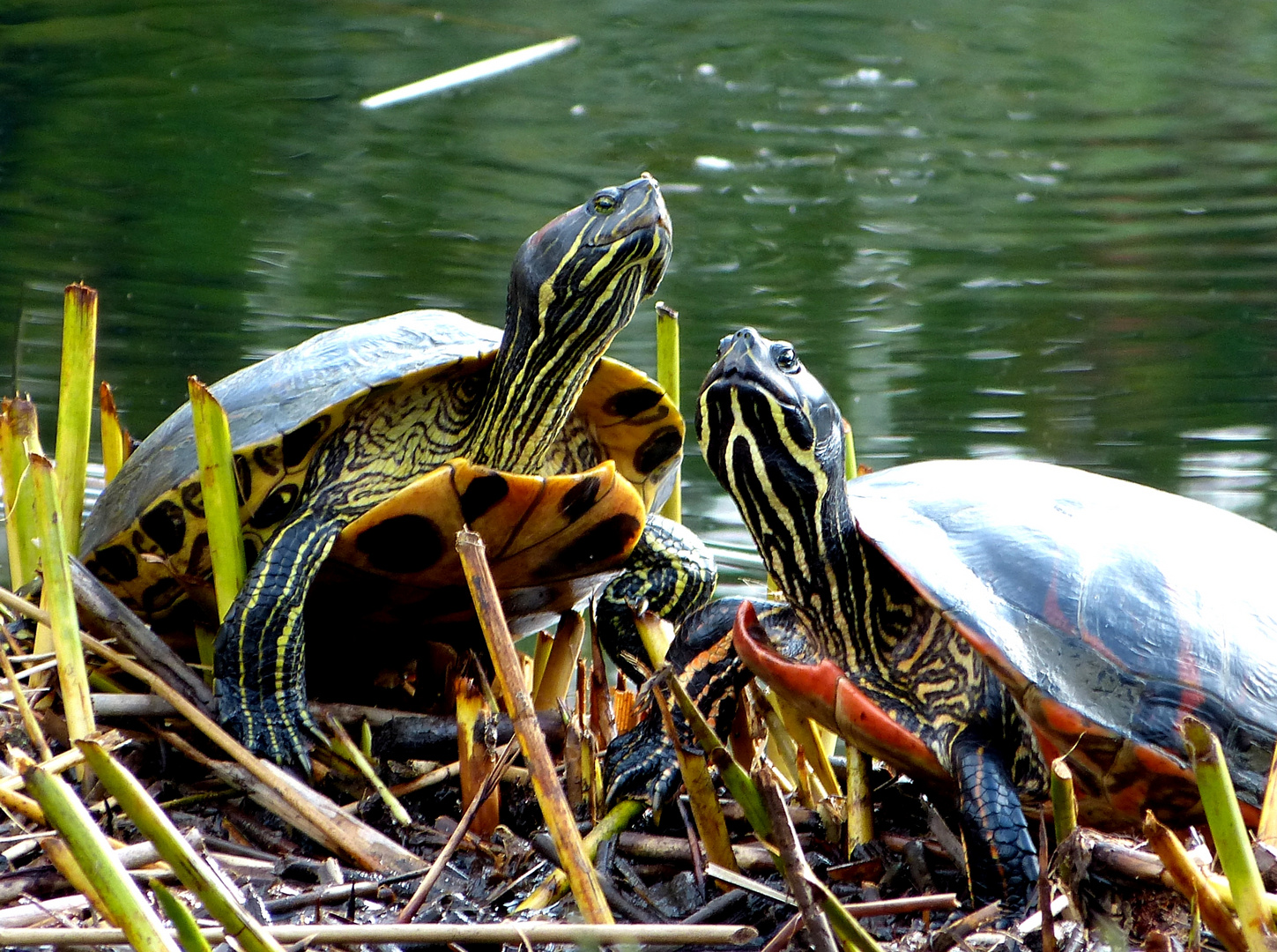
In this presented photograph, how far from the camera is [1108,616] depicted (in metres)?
2.30

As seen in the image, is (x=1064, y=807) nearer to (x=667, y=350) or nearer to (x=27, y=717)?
(x=27, y=717)

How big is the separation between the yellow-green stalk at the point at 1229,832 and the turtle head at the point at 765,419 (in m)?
0.95

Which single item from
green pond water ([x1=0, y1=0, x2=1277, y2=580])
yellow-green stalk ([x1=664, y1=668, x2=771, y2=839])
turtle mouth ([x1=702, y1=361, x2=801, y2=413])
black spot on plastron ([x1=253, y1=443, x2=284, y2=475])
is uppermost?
turtle mouth ([x1=702, y1=361, x2=801, y2=413])

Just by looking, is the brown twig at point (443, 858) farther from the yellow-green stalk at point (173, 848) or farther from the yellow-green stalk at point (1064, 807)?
the yellow-green stalk at point (1064, 807)

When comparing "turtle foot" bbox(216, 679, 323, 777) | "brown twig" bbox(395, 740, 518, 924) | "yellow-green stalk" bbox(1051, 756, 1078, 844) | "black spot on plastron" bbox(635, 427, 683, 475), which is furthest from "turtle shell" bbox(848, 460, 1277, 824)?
"turtle foot" bbox(216, 679, 323, 777)

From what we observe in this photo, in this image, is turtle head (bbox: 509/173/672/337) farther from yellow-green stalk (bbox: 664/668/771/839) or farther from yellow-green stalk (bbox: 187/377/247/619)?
yellow-green stalk (bbox: 664/668/771/839)

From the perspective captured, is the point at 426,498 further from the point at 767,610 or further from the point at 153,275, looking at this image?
the point at 153,275

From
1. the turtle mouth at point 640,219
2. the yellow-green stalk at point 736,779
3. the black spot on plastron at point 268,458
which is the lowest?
the black spot on plastron at point 268,458

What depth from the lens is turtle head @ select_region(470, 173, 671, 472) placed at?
2.98 metres

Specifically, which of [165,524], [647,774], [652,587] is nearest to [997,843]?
[647,774]

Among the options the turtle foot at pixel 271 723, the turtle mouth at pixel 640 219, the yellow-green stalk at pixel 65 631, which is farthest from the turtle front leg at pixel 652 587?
the yellow-green stalk at pixel 65 631

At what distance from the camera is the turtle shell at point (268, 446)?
2.98 meters

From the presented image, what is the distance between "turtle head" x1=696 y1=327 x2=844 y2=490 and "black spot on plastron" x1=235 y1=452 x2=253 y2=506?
1.15m

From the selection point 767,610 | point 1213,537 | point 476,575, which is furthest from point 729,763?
point 1213,537
